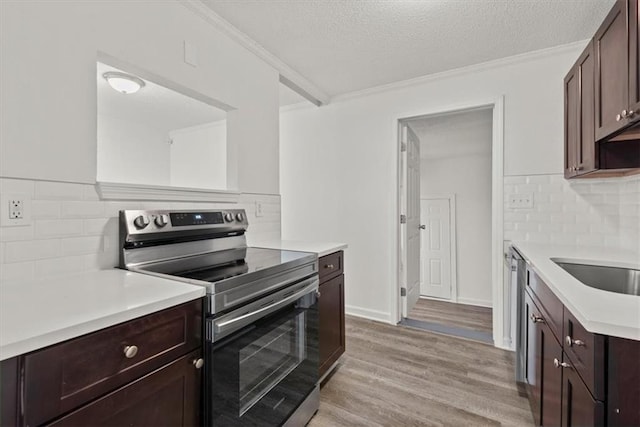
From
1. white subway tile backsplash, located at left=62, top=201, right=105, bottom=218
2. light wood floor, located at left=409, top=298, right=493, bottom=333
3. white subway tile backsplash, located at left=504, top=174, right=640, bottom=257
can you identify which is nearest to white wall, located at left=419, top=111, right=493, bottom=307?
light wood floor, located at left=409, top=298, right=493, bottom=333

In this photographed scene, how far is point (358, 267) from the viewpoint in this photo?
126 inches

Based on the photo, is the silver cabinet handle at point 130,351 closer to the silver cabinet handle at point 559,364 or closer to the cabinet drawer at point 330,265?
the cabinet drawer at point 330,265

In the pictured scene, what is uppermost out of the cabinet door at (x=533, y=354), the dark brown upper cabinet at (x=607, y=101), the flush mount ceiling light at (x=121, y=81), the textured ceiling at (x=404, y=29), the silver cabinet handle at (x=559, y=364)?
the textured ceiling at (x=404, y=29)

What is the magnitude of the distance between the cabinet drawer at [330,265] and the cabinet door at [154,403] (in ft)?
3.08

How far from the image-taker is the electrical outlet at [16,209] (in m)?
1.10

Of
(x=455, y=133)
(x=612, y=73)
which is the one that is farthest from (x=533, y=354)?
(x=455, y=133)

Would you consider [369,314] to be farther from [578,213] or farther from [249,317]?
[249,317]

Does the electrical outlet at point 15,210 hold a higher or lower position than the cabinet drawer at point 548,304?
higher

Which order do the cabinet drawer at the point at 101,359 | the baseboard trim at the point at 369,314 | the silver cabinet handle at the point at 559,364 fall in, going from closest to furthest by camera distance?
the cabinet drawer at the point at 101,359 → the silver cabinet handle at the point at 559,364 → the baseboard trim at the point at 369,314

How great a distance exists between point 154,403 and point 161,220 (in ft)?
2.64

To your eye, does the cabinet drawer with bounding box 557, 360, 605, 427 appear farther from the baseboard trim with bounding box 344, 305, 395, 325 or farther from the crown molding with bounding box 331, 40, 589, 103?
the crown molding with bounding box 331, 40, 589, 103

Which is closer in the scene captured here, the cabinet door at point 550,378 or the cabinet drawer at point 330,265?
the cabinet door at point 550,378

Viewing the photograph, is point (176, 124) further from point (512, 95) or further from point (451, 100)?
point (512, 95)

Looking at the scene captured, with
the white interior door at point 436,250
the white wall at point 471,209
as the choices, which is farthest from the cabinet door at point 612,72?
the white interior door at point 436,250
